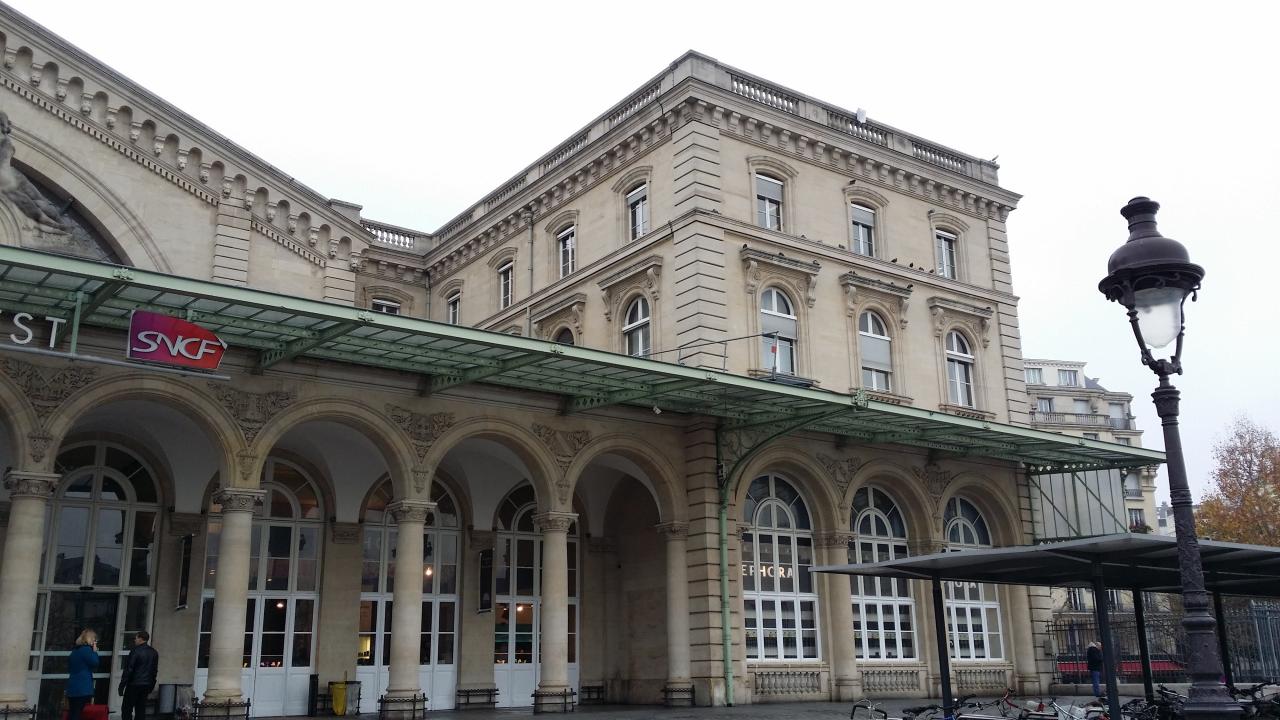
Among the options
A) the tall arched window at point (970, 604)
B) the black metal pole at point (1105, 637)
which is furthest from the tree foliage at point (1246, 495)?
the black metal pole at point (1105, 637)

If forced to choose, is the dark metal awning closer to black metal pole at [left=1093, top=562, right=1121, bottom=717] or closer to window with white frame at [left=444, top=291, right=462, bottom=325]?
black metal pole at [left=1093, top=562, right=1121, bottom=717]

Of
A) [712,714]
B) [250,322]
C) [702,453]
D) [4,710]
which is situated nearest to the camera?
[4,710]

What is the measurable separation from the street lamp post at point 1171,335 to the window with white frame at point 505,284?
25.7 m

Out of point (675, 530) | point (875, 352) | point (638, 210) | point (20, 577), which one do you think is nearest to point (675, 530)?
point (675, 530)

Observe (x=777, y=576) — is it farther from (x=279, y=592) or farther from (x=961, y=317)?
(x=279, y=592)

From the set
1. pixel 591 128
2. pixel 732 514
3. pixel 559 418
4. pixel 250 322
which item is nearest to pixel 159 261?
pixel 250 322

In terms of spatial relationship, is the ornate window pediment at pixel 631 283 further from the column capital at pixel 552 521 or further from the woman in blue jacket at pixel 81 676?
the woman in blue jacket at pixel 81 676

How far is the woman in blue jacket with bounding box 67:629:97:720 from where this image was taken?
16.8 meters

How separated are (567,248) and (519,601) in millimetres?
10287

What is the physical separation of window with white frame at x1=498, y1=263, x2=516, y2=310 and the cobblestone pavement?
43.3ft

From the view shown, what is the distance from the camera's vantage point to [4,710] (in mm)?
17328

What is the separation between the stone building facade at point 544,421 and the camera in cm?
2047

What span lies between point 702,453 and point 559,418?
3.71 metres

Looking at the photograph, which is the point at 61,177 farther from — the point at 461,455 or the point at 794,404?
the point at 794,404
